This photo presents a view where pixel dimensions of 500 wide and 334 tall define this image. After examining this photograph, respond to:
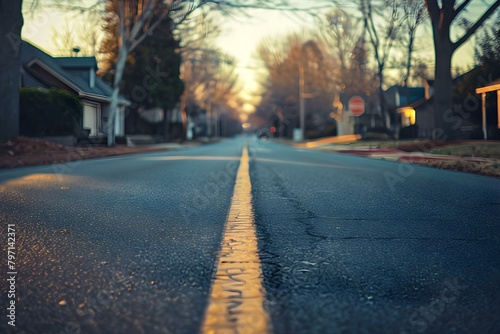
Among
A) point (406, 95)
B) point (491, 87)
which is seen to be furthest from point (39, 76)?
point (406, 95)

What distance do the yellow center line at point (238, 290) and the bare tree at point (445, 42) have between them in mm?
18372

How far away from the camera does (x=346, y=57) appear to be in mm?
45344

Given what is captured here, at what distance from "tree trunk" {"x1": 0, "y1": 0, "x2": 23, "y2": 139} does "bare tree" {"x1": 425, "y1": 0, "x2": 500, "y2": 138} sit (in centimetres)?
1445

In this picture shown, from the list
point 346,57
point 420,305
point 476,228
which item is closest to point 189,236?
point 420,305

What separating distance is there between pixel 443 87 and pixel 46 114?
16.6 m

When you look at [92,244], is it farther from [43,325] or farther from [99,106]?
[99,106]

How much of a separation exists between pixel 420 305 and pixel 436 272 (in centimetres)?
65

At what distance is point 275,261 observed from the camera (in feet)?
9.59

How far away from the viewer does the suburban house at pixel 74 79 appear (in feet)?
94.2

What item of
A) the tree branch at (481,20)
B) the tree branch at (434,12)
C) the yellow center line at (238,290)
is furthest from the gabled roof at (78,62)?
the yellow center line at (238,290)

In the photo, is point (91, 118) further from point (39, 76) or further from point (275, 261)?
point (275, 261)

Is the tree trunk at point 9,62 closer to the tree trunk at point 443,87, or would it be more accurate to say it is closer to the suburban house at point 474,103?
the tree trunk at point 443,87

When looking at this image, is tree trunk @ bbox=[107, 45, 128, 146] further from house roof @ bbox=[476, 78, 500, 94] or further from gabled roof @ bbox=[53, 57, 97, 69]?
house roof @ bbox=[476, 78, 500, 94]

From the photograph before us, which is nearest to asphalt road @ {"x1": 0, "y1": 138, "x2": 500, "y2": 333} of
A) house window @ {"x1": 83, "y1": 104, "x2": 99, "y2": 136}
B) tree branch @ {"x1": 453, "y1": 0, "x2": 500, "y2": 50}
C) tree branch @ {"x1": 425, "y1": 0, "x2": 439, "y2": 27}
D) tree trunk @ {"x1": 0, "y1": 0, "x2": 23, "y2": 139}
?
tree trunk @ {"x1": 0, "y1": 0, "x2": 23, "y2": 139}
